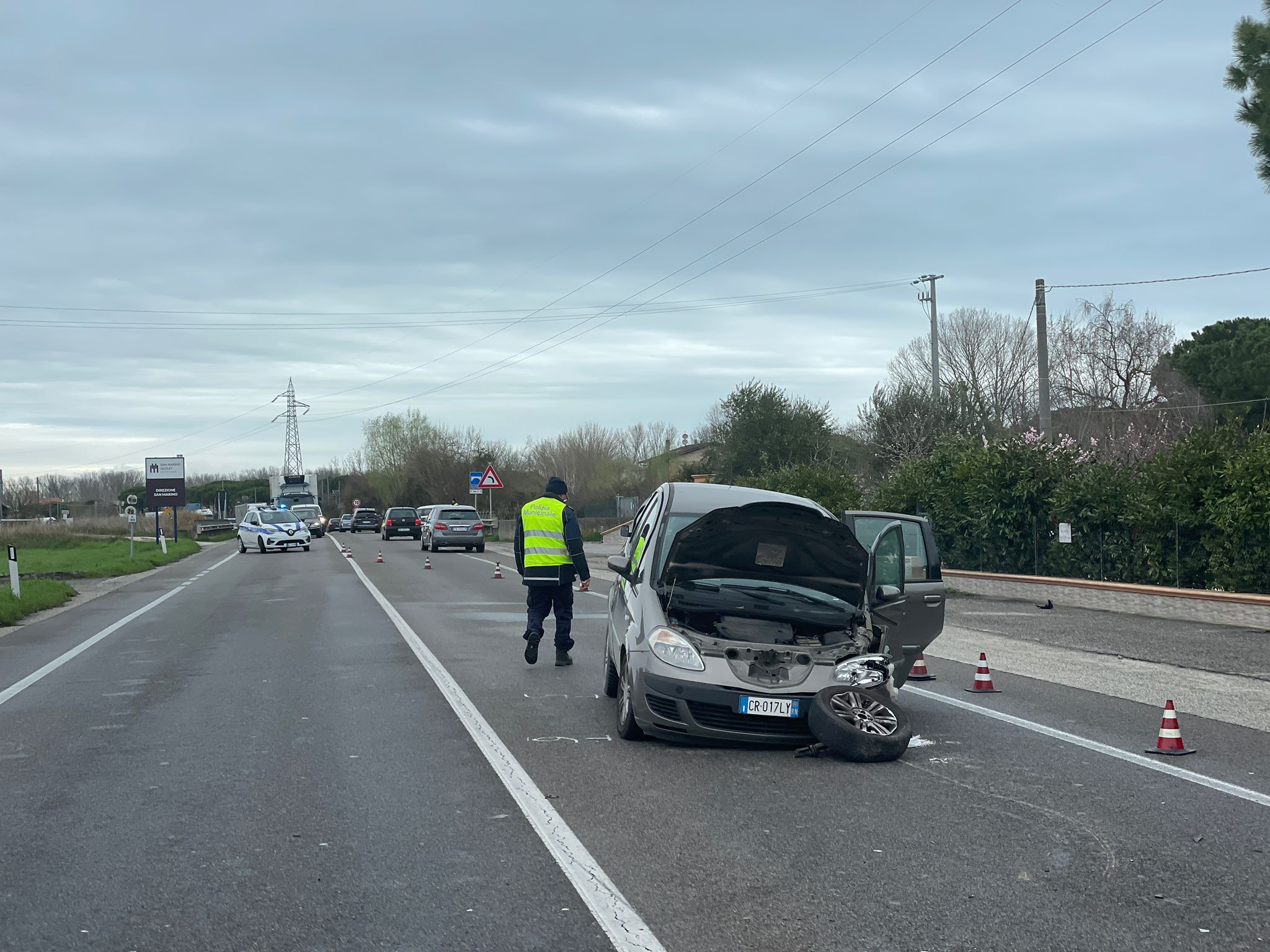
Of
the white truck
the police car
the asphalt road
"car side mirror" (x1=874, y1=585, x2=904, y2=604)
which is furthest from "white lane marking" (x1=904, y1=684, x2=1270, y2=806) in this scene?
the white truck

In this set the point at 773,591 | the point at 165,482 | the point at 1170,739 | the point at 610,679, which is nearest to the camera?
the point at 1170,739

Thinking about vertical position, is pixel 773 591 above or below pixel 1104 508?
below

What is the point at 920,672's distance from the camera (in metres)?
11.4

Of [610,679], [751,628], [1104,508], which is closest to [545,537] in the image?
[610,679]

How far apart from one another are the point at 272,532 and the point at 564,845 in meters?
39.7

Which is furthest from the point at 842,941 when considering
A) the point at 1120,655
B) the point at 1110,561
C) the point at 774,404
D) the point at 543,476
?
the point at 543,476

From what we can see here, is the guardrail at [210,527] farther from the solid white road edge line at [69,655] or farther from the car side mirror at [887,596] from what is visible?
the car side mirror at [887,596]

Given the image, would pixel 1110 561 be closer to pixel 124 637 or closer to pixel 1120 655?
pixel 1120 655

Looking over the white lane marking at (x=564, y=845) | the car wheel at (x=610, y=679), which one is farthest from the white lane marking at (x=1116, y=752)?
the white lane marking at (x=564, y=845)

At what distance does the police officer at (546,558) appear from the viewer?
11.5 meters

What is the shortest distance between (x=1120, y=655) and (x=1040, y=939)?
9.62m

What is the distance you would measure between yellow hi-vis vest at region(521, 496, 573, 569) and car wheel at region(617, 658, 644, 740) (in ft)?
10.8

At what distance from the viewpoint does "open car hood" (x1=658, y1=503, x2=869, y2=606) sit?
8.52m

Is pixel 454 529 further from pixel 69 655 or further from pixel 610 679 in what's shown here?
pixel 610 679
